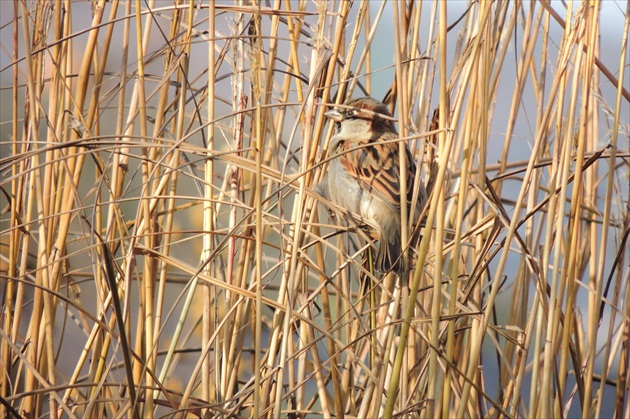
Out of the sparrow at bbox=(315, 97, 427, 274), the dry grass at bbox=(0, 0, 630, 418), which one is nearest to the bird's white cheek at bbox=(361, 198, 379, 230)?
the sparrow at bbox=(315, 97, 427, 274)

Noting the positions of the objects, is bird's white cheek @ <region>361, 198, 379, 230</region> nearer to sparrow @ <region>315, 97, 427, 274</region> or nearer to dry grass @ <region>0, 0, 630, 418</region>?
sparrow @ <region>315, 97, 427, 274</region>

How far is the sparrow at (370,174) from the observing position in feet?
7.79

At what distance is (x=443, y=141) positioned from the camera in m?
1.61

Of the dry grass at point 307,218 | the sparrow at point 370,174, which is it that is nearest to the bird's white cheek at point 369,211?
the sparrow at point 370,174

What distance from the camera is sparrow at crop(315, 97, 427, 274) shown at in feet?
7.79

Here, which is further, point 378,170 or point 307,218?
point 378,170

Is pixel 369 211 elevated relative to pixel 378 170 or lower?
lower

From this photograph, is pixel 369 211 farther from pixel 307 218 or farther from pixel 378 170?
pixel 307 218

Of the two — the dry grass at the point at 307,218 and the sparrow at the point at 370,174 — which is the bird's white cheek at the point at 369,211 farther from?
the dry grass at the point at 307,218

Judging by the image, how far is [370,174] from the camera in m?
2.65

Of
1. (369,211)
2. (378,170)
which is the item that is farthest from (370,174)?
(369,211)

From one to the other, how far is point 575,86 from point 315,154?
668mm

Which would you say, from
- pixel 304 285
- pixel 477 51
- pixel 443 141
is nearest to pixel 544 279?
pixel 443 141

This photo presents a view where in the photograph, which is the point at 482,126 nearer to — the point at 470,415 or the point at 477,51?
the point at 477,51
